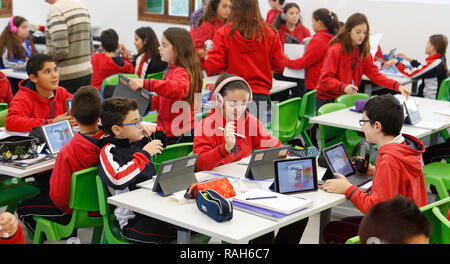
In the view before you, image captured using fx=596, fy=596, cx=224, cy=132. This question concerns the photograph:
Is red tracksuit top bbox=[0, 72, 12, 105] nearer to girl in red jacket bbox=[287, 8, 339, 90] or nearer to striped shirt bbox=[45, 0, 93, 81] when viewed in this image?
striped shirt bbox=[45, 0, 93, 81]

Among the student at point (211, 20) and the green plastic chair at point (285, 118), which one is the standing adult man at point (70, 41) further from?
the green plastic chair at point (285, 118)

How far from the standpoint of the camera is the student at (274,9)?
7.90 meters

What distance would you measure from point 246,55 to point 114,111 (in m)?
1.98

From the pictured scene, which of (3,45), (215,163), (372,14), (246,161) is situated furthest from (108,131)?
(372,14)

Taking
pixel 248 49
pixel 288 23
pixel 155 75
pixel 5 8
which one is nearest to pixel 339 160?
pixel 248 49

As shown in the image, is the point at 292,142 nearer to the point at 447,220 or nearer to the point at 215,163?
the point at 215,163

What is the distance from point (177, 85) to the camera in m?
3.99

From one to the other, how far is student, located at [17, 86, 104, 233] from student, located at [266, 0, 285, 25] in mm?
4935

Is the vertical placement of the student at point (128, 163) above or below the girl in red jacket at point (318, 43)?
below

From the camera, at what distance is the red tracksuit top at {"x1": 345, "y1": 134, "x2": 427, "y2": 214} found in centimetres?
275

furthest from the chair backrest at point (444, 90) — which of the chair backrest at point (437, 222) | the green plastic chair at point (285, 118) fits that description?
the chair backrest at point (437, 222)

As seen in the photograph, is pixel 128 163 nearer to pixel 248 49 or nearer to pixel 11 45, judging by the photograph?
pixel 248 49

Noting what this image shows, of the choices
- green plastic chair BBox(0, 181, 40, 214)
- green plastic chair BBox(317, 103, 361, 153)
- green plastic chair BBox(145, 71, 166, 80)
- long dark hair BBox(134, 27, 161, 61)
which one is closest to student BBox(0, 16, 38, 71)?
long dark hair BBox(134, 27, 161, 61)
